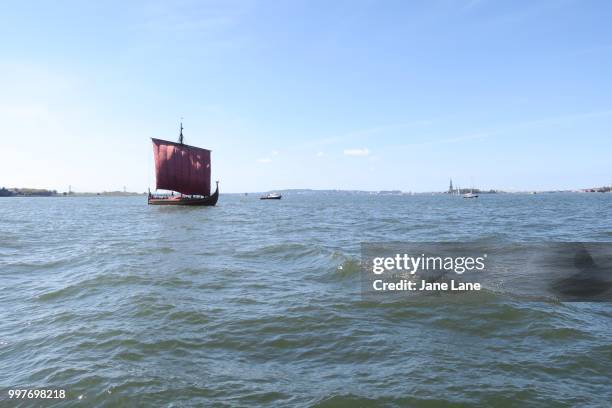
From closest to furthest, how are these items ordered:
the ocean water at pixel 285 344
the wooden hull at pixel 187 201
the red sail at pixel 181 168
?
the ocean water at pixel 285 344, the red sail at pixel 181 168, the wooden hull at pixel 187 201

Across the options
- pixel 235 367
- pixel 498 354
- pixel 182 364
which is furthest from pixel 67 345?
pixel 498 354

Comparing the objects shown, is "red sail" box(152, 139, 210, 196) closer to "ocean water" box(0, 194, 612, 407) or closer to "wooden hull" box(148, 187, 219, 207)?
"wooden hull" box(148, 187, 219, 207)

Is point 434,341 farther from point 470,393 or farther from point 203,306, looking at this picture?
point 203,306

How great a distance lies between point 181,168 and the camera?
79.1m

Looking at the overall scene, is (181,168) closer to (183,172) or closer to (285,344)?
(183,172)

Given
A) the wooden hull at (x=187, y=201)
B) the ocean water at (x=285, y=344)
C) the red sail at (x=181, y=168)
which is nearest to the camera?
the ocean water at (x=285, y=344)

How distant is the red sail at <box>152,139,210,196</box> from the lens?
77375mm

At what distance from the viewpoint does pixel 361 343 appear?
8180 mm

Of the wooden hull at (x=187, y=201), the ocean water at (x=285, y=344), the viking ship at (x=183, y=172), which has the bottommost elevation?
the ocean water at (x=285, y=344)

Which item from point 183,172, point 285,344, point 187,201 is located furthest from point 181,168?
point 285,344

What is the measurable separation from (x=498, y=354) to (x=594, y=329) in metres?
3.11

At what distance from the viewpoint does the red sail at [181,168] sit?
77.4 metres

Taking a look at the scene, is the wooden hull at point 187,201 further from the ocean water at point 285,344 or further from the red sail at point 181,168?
the ocean water at point 285,344

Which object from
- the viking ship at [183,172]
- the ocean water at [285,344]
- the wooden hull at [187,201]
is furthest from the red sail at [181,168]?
the ocean water at [285,344]
